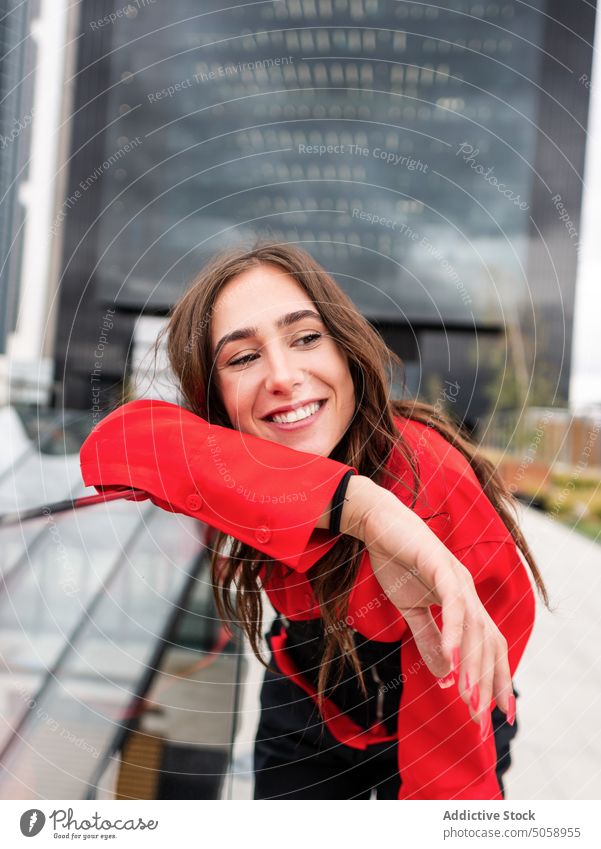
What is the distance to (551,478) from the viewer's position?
9.59 feet

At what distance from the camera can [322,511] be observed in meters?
0.51

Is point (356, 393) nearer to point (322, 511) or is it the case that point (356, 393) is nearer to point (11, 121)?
point (322, 511)

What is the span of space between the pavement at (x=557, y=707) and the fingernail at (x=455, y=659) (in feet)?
0.89

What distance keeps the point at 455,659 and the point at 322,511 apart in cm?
15

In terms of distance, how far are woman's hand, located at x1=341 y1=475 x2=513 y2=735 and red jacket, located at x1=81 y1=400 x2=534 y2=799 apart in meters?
0.03

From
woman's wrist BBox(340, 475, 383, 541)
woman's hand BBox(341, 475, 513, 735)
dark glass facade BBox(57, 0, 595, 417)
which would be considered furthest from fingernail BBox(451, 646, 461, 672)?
dark glass facade BBox(57, 0, 595, 417)

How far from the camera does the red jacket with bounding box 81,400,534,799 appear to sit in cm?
52

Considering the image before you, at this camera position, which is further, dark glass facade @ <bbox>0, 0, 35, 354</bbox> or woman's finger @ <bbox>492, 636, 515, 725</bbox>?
dark glass facade @ <bbox>0, 0, 35, 354</bbox>

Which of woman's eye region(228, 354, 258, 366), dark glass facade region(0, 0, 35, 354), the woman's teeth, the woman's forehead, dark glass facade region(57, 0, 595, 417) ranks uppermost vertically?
dark glass facade region(57, 0, 595, 417)

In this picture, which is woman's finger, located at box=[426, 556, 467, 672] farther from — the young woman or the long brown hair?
the long brown hair

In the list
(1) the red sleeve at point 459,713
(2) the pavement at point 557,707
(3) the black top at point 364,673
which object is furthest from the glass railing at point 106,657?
(1) the red sleeve at point 459,713

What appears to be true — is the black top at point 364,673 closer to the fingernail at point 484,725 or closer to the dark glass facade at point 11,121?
the fingernail at point 484,725

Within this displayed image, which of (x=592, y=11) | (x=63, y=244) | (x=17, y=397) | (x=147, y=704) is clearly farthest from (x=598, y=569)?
(x=63, y=244)

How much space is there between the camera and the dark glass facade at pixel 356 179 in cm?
201
